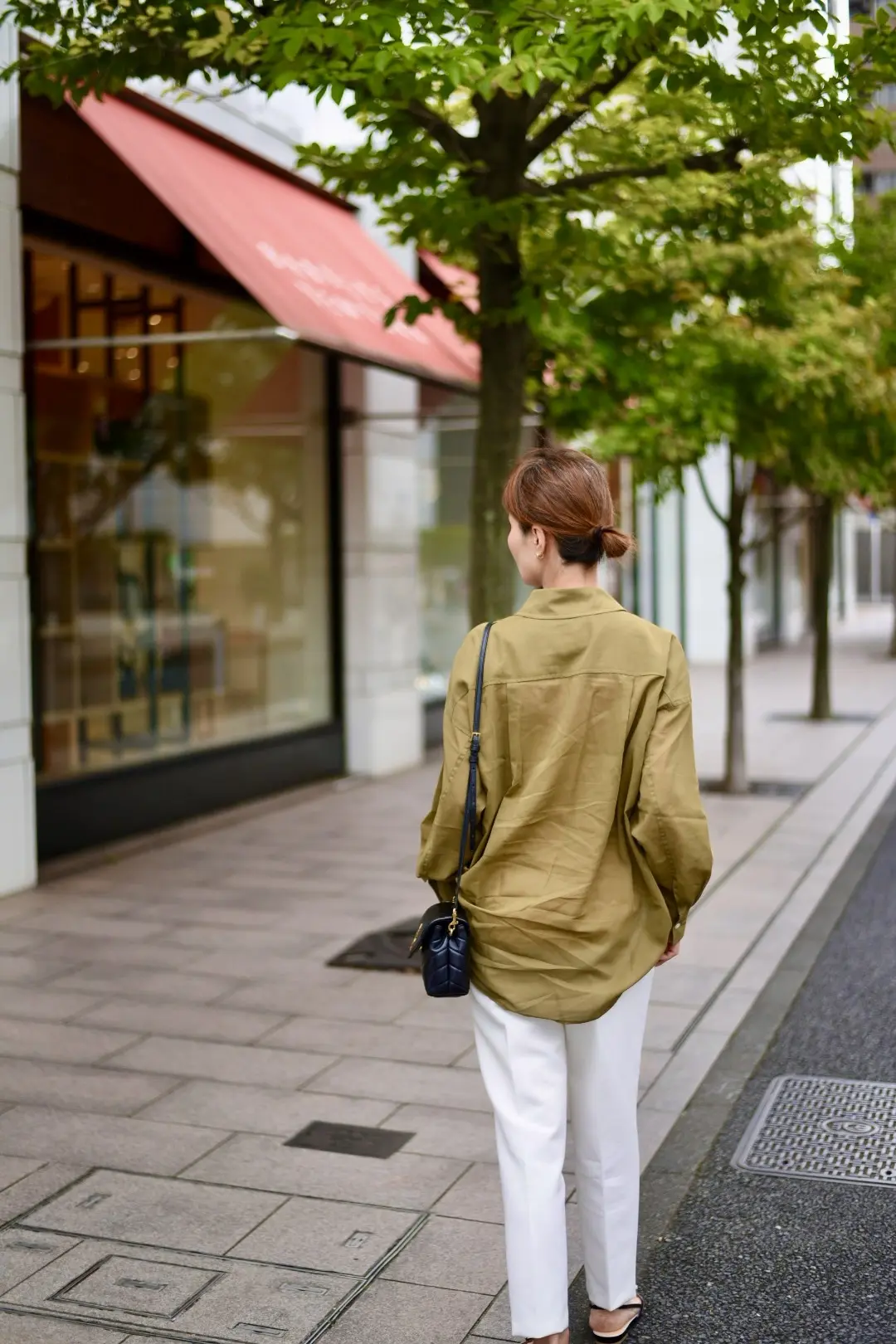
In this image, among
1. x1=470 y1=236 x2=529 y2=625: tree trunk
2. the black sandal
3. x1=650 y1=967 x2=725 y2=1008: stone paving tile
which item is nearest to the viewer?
the black sandal

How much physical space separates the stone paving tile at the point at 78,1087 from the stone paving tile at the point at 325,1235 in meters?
0.99

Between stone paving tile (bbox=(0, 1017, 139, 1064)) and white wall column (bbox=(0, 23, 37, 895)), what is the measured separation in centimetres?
229

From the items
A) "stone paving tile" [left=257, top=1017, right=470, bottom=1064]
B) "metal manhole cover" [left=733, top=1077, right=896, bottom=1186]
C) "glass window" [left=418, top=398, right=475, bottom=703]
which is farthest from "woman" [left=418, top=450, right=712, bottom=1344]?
"glass window" [left=418, top=398, right=475, bottom=703]

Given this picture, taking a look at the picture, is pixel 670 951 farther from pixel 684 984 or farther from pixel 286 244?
pixel 286 244

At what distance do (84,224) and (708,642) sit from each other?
660 inches

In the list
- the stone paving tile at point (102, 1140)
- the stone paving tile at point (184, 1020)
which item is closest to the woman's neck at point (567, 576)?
the stone paving tile at point (102, 1140)

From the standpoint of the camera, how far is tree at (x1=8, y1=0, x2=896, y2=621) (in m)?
5.16

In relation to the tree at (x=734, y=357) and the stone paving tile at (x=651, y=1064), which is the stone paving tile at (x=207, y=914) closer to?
the stone paving tile at (x=651, y=1064)

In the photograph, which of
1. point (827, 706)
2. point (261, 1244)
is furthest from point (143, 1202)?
point (827, 706)

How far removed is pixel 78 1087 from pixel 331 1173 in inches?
44.8

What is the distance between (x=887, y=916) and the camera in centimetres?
781

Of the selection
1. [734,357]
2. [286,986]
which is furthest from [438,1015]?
[734,357]

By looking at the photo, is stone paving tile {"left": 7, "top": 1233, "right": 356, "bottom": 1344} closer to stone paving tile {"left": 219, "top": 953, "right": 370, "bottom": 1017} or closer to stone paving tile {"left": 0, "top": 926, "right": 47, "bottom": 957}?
stone paving tile {"left": 219, "top": 953, "right": 370, "bottom": 1017}

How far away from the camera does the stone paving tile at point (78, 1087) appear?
197 inches
